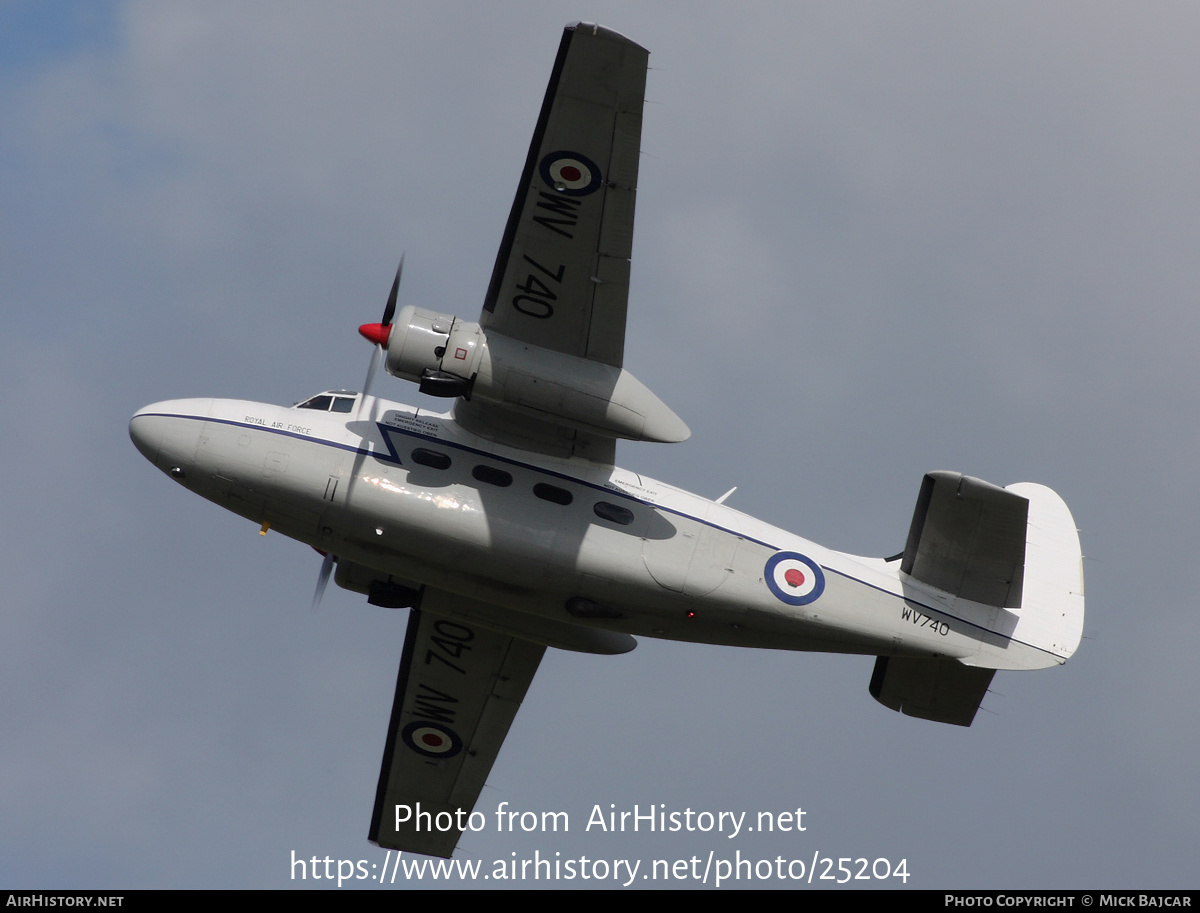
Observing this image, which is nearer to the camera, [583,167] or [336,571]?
[583,167]

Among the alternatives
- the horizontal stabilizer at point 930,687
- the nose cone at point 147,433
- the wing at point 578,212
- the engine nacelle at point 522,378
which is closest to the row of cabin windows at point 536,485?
the engine nacelle at point 522,378

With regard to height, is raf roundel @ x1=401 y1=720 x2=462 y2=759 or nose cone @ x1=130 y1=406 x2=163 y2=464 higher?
nose cone @ x1=130 y1=406 x2=163 y2=464

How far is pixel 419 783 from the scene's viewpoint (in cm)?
2777

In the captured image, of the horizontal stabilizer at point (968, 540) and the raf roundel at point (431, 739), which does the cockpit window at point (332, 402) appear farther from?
the horizontal stabilizer at point (968, 540)

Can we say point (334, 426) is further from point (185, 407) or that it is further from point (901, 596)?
point (901, 596)

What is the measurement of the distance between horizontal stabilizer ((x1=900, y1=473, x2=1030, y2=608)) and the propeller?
942 centimetres

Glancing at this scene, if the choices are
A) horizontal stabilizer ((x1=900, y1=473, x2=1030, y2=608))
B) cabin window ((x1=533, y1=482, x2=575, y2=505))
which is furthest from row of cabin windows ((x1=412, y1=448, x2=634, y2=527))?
horizontal stabilizer ((x1=900, y1=473, x2=1030, y2=608))

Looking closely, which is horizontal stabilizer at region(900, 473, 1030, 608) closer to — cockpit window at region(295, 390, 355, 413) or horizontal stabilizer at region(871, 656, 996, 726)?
horizontal stabilizer at region(871, 656, 996, 726)

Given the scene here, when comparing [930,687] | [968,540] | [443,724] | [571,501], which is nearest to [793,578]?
[968,540]

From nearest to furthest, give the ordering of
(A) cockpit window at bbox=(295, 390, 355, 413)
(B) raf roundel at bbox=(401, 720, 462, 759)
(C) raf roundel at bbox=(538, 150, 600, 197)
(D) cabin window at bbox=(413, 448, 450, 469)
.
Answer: (C) raf roundel at bbox=(538, 150, 600, 197) → (D) cabin window at bbox=(413, 448, 450, 469) → (A) cockpit window at bbox=(295, 390, 355, 413) → (B) raf roundel at bbox=(401, 720, 462, 759)

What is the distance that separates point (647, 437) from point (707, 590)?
2877 millimetres

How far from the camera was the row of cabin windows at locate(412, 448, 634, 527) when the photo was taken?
74.8 ft

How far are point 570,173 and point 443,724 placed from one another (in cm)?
1204
